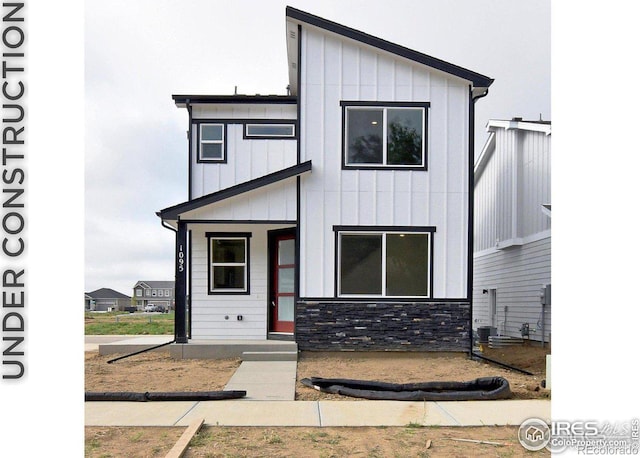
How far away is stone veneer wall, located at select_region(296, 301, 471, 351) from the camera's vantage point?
11.4m

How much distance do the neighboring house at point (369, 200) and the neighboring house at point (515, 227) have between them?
3.98 metres

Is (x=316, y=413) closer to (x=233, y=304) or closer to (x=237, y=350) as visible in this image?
(x=237, y=350)

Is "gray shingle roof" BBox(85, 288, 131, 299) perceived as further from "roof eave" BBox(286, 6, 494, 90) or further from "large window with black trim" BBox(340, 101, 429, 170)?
"roof eave" BBox(286, 6, 494, 90)

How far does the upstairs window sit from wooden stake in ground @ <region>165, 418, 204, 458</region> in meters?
8.08

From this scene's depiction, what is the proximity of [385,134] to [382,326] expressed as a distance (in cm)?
395

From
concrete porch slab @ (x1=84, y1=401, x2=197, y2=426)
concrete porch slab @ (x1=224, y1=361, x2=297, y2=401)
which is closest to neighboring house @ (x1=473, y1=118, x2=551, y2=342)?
concrete porch slab @ (x1=224, y1=361, x2=297, y2=401)

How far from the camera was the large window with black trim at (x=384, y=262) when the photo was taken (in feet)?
37.6

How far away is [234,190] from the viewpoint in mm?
11219

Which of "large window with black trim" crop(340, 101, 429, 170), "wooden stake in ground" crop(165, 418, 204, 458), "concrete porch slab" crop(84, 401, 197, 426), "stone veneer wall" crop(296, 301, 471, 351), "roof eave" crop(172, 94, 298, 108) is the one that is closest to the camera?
"wooden stake in ground" crop(165, 418, 204, 458)

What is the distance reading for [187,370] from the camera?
32.4 feet

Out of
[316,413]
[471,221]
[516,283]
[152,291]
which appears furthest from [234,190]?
[152,291]

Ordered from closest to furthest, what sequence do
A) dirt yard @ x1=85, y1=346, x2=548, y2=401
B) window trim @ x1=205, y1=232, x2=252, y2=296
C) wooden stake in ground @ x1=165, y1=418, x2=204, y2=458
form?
1. wooden stake in ground @ x1=165, y1=418, x2=204, y2=458
2. dirt yard @ x1=85, y1=346, x2=548, y2=401
3. window trim @ x1=205, y1=232, x2=252, y2=296

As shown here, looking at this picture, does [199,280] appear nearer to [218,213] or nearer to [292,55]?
[218,213]
